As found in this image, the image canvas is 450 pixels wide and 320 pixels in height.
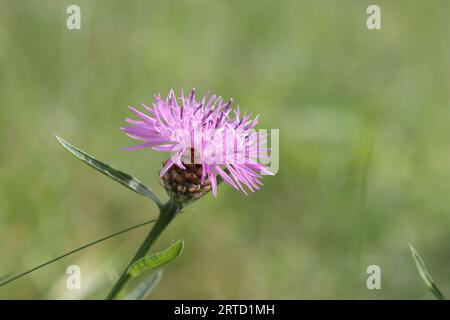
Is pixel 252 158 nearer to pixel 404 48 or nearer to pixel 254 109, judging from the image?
pixel 254 109

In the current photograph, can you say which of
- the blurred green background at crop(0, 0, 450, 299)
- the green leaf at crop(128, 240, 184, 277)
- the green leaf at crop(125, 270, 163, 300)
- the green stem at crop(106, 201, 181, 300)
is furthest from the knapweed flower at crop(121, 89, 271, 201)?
the blurred green background at crop(0, 0, 450, 299)

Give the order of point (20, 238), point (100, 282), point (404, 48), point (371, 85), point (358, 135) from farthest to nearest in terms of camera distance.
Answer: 1. point (404, 48)
2. point (371, 85)
3. point (358, 135)
4. point (20, 238)
5. point (100, 282)

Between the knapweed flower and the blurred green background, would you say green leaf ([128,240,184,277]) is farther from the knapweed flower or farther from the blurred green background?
the blurred green background

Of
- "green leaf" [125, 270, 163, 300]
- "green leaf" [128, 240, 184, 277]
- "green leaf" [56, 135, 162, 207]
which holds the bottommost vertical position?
"green leaf" [125, 270, 163, 300]

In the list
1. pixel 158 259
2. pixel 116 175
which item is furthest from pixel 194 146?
pixel 158 259

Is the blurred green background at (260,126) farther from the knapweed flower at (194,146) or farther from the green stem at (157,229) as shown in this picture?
the knapweed flower at (194,146)

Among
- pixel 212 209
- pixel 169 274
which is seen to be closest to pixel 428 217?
pixel 212 209

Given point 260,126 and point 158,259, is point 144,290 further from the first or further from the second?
point 260,126

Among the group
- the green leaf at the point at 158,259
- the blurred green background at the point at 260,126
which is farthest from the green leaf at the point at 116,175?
the blurred green background at the point at 260,126
